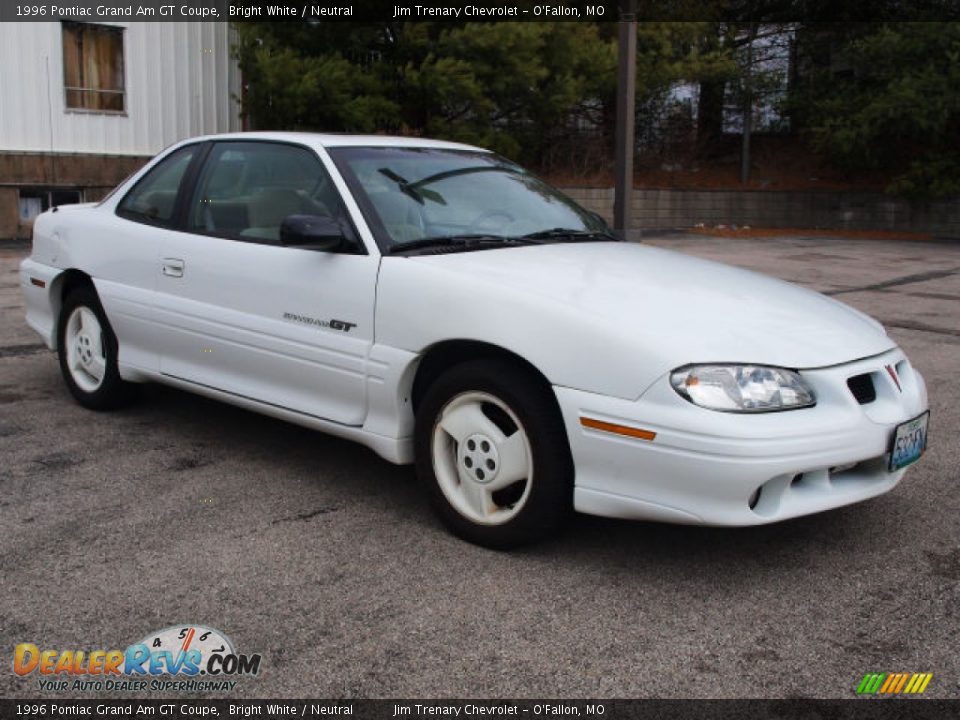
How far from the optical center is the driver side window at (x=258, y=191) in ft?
15.0

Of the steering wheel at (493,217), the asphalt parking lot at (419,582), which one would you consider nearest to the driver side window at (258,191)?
the steering wheel at (493,217)

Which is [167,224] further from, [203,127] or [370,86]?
[203,127]

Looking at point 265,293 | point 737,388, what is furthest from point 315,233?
point 737,388

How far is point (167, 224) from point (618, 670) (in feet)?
10.7

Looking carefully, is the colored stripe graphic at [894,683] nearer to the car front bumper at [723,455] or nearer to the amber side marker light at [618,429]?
the car front bumper at [723,455]

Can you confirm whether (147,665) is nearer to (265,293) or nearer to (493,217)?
(265,293)

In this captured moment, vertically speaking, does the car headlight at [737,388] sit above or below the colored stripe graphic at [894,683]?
above

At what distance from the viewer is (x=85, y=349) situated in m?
5.60

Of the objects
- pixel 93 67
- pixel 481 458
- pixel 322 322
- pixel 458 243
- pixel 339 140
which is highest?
pixel 93 67

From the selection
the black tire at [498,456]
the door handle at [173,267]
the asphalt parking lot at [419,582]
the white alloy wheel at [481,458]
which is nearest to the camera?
the asphalt parking lot at [419,582]

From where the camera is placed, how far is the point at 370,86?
1689 cm

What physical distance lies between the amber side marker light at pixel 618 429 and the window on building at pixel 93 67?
15506 mm

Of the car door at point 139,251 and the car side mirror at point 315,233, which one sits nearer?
the car side mirror at point 315,233

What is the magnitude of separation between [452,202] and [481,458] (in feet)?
4.31
